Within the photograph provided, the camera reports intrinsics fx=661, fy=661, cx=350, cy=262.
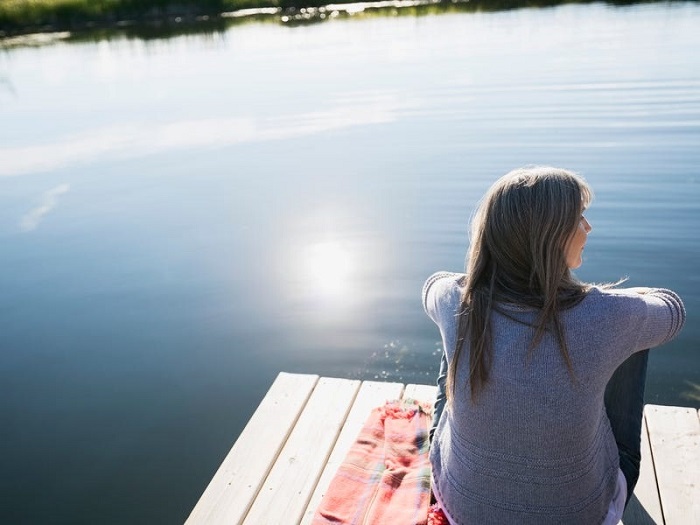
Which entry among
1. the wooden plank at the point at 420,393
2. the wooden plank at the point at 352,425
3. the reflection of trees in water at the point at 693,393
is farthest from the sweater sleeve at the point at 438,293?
the reflection of trees in water at the point at 693,393

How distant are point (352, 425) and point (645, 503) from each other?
1.20m

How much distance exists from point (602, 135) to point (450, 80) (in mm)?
4413

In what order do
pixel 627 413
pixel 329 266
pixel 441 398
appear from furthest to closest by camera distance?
1. pixel 329 266
2. pixel 441 398
3. pixel 627 413

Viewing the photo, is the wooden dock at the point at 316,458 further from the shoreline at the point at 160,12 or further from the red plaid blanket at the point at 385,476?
the shoreline at the point at 160,12

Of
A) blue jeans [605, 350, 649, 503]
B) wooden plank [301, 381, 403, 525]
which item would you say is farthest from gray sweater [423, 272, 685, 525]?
wooden plank [301, 381, 403, 525]

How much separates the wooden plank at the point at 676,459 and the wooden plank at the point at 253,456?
1.52m

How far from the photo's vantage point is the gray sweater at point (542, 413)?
1642mm

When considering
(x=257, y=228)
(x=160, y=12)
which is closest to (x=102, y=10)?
(x=160, y=12)

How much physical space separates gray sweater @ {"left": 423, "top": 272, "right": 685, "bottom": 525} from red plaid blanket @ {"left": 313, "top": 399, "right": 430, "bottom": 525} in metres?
0.35

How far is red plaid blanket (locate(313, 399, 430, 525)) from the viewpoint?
7.34 ft

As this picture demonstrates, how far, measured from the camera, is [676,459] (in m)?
2.54

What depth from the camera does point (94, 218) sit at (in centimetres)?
730

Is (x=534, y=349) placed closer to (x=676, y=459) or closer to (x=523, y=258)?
(x=523, y=258)

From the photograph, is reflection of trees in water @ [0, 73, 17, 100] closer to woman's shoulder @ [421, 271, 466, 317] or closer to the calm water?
the calm water
